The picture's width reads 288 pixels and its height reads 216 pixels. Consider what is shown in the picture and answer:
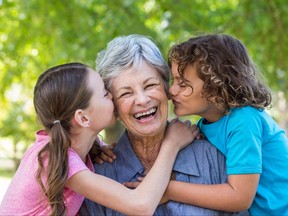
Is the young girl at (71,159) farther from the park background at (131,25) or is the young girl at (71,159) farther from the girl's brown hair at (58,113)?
the park background at (131,25)

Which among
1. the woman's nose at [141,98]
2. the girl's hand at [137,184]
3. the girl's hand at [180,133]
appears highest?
the woman's nose at [141,98]

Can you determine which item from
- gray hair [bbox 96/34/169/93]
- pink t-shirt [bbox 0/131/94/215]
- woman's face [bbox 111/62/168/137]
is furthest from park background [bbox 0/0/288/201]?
pink t-shirt [bbox 0/131/94/215]

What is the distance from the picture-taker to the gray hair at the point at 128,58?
102 inches

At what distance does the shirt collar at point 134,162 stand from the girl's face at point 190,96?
174 millimetres

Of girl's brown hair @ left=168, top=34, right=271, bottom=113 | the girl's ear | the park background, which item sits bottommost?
the park background

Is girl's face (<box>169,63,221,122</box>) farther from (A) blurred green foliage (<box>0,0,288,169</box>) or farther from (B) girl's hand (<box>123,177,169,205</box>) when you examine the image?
(A) blurred green foliage (<box>0,0,288,169</box>)

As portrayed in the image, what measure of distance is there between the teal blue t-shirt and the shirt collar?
13cm

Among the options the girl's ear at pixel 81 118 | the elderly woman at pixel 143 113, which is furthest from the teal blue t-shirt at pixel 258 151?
the girl's ear at pixel 81 118

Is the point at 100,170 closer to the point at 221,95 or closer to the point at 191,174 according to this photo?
the point at 191,174

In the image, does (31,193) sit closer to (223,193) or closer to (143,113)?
(143,113)

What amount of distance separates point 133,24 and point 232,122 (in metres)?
3.02

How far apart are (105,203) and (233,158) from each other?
0.58 meters

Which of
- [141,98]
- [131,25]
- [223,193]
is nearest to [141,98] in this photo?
[141,98]

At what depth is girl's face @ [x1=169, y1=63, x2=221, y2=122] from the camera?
102 inches
